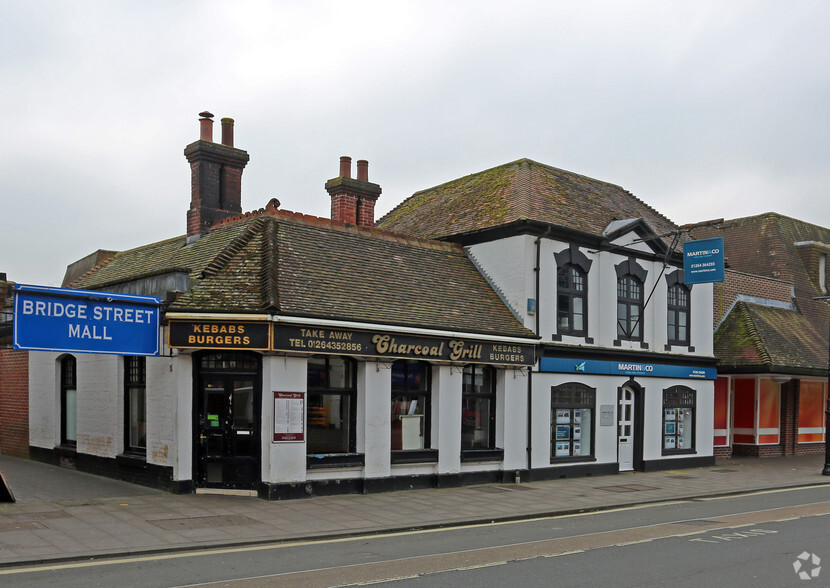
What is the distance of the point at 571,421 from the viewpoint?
2098cm

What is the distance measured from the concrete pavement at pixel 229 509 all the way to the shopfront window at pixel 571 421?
0.89m

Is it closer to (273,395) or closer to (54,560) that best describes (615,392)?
(273,395)

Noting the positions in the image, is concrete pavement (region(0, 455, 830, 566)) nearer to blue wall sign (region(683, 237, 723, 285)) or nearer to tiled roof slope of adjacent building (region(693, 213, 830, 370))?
blue wall sign (region(683, 237, 723, 285))

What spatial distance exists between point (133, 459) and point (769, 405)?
2256 cm

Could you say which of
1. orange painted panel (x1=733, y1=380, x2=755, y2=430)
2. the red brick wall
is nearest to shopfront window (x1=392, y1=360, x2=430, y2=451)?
the red brick wall

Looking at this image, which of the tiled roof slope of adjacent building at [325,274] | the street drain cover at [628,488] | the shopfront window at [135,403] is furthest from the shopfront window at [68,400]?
the street drain cover at [628,488]

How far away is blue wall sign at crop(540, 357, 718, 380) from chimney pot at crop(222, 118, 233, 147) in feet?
32.2

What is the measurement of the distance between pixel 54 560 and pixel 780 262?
30.6 meters

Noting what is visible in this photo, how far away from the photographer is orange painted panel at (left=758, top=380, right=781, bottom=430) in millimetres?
28344

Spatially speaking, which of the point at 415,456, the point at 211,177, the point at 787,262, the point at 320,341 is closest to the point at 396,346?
the point at 320,341

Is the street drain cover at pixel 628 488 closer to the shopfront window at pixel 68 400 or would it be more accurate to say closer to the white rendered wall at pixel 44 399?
the shopfront window at pixel 68 400

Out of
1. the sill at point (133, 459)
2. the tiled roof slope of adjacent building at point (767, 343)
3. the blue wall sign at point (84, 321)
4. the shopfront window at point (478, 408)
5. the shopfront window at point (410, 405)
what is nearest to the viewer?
the blue wall sign at point (84, 321)

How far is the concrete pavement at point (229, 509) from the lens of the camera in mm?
10945

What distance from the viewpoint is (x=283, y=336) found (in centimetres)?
1513
